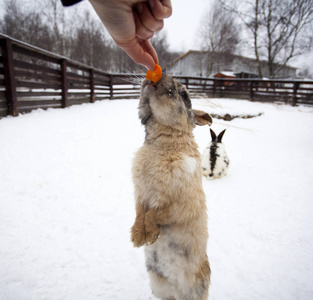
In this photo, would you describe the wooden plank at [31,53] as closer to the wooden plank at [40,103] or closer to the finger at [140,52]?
the wooden plank at [40,103]

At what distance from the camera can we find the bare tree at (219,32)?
2096 cm

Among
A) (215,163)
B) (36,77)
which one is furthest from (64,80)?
(215,163)

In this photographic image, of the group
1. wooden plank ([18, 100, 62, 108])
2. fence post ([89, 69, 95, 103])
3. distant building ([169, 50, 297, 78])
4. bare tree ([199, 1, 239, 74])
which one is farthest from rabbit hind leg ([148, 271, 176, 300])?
distant building ([169, 50, 297, 78])

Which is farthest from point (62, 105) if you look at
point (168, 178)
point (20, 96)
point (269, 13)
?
point (269, 13)

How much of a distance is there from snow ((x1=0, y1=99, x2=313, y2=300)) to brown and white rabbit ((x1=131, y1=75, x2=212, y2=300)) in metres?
0.48

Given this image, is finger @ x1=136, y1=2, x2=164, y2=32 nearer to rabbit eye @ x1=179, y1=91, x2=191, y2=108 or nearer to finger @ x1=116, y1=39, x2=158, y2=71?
finger @ x1=116, y1=39, x2=158, y2=71

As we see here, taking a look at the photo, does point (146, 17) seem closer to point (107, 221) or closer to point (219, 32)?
point (107, 221)

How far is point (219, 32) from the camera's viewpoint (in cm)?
2511

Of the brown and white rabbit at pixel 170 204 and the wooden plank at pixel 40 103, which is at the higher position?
the wooden plank at pixel 40 103

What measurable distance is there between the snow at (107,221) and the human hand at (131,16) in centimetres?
193

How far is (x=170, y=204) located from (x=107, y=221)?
1.33 meters

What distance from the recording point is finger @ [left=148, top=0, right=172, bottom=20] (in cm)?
91

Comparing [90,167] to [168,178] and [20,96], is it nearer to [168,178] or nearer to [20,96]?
[168,178]

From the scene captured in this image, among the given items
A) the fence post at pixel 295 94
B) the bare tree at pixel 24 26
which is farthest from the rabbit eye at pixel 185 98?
the bare tree at pixel 24 26
